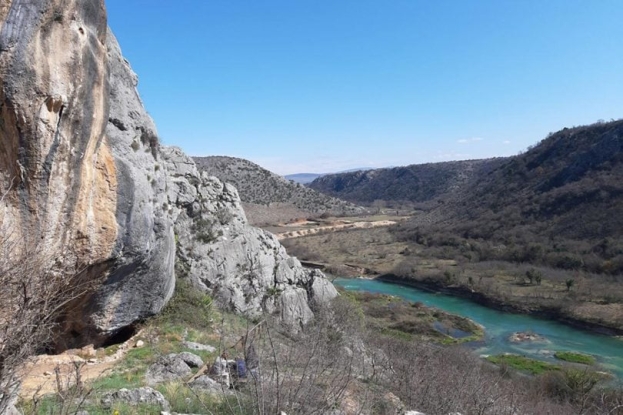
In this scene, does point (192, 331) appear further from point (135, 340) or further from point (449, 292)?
point (449, 292)

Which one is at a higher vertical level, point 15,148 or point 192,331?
point 15,148

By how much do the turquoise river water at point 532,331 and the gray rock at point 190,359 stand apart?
20735 millimetres

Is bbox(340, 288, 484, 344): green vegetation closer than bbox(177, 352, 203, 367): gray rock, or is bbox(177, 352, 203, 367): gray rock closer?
bbox(177, 352, 203, 367): gray rock

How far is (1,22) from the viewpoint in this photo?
707cm

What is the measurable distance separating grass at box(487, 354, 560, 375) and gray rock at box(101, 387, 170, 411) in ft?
66.8

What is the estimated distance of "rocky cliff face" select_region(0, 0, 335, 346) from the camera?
7.24m

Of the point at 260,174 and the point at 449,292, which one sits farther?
the point at 260,174

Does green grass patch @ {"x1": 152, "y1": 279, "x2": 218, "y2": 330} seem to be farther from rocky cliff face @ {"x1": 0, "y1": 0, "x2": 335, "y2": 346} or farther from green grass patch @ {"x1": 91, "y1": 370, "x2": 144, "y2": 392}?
green grass patch @ {"x1": 91, "y1": 370, "x2": 144, "y2": 392}

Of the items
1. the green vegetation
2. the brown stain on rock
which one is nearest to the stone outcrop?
the brown stain on rock

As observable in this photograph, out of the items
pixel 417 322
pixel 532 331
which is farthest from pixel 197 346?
pixel 532 331

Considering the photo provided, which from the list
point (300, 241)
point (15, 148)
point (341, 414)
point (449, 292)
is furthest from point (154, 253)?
point (300, 241)

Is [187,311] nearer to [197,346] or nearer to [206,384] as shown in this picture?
[197,346]

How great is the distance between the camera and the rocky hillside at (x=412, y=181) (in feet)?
393

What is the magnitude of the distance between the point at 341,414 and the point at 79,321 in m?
6.09
